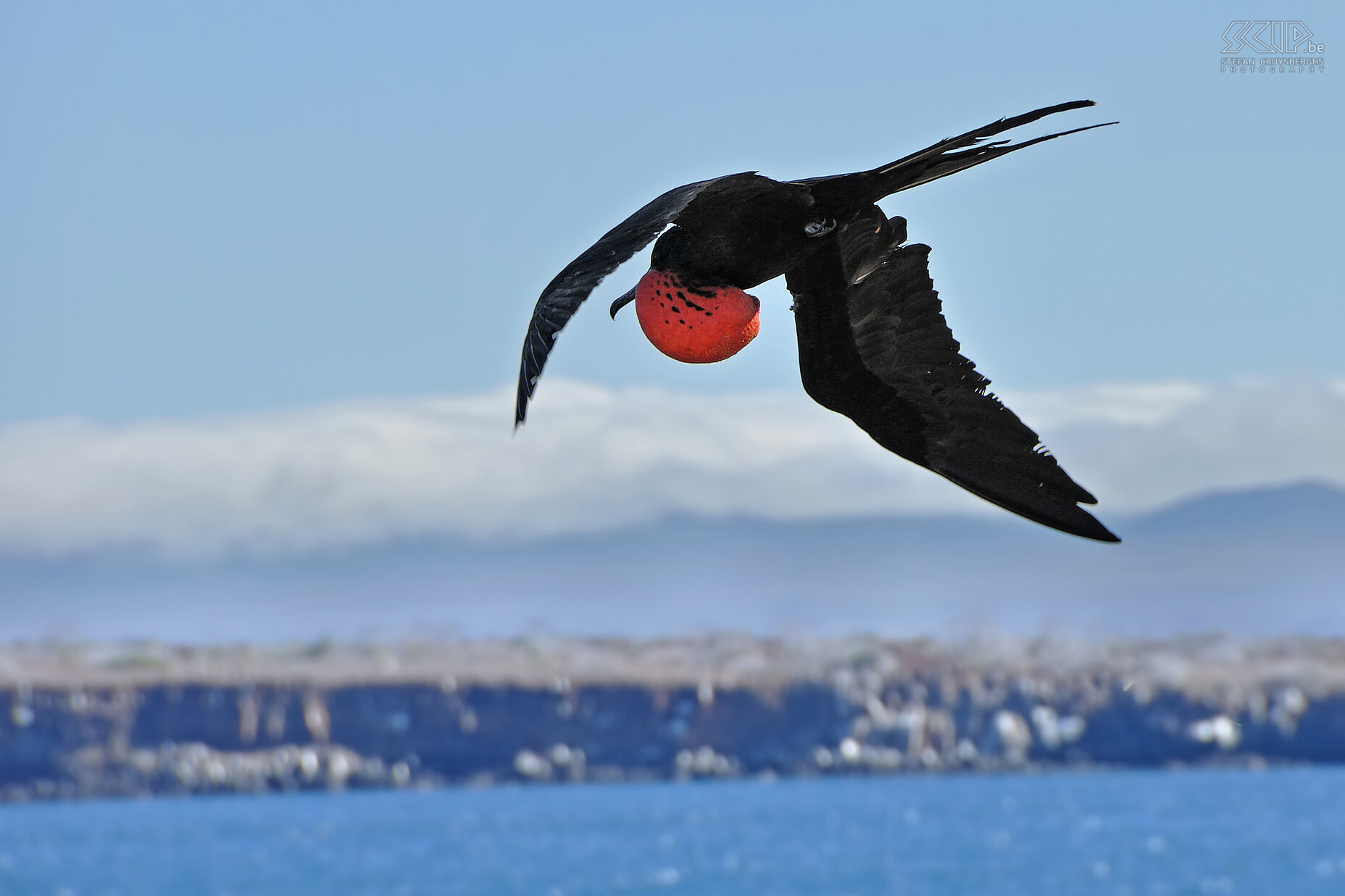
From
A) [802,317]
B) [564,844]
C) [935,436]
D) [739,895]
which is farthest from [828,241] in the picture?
[564,844]

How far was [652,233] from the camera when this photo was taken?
6.02 metres

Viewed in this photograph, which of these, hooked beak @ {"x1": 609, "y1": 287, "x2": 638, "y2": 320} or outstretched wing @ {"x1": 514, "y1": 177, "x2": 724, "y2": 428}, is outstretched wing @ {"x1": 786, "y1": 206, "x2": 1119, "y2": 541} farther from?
outstretched wing @ {"x1": 514, "y1": 177, "x2": 724, "y2": 428}

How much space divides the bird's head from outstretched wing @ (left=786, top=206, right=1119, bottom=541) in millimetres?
1374

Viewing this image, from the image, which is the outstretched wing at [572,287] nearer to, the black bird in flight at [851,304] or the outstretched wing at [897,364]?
the black bird in flight at [851,304]

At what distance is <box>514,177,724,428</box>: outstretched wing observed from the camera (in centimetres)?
598

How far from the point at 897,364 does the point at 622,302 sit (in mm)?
1802

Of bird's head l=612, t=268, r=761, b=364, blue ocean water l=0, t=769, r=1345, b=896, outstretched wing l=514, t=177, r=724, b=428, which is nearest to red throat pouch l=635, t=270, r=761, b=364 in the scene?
bird's head l=612, t=268, r=761, b=364

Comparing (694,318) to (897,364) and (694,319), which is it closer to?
(694,319)

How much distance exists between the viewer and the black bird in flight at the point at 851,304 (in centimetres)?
740

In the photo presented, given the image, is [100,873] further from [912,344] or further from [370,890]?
[912,344]

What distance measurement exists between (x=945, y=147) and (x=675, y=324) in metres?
1.44

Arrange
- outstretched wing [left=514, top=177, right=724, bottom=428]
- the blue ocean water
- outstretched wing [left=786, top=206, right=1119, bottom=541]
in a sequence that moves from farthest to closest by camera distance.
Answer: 1. the blue ocean water
2. outstretched wing [left=786, top=206, right=1119, bottom=541]
3. outstretched wing [left=514, top=177, right=724, bottom=428]

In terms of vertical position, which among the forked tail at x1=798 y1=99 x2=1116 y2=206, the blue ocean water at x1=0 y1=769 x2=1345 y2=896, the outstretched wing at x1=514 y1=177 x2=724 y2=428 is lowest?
the blue ocean water at x1=0 y1=769 x2=1345 y2=896

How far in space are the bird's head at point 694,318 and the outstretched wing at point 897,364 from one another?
4.51 ft
